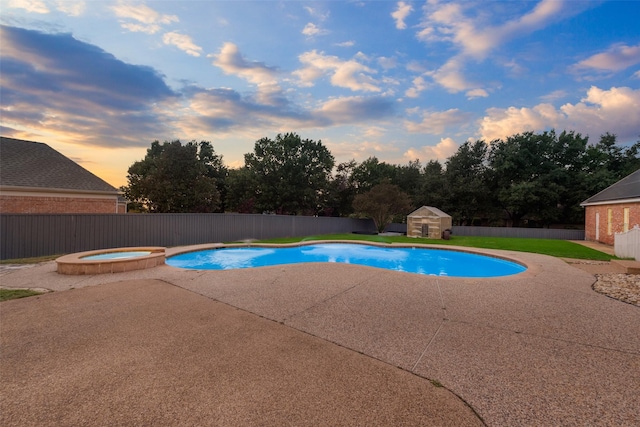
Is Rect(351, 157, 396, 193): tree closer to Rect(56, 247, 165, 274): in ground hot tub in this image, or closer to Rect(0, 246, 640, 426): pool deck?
Rect(56, 247, 165, 274): in ground hot tub

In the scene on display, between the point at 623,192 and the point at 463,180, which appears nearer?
the point at 623,192

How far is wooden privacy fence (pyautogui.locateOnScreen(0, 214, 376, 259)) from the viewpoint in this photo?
1078cm

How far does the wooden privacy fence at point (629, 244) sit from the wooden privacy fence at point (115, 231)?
57.1 ft

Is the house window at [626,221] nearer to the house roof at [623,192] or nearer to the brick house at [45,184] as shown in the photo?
the house roof at [623,192]

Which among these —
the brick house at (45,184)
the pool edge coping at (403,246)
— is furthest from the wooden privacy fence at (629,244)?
the brick house at (45,184)

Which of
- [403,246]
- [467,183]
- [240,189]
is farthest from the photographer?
[240,189]

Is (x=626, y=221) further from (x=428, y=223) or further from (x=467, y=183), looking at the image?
(x=467, y=183)

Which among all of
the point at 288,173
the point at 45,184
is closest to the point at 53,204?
the point at 45,184

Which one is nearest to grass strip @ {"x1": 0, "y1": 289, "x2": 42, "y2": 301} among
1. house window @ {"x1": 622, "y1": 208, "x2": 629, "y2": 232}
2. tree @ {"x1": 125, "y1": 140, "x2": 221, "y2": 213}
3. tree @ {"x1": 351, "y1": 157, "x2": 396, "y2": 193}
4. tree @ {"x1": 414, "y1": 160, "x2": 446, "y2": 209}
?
tree @ {"x1": 125, "y1": 140, "x2": 221, "y2": 213}

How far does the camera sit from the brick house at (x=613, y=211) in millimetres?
14352

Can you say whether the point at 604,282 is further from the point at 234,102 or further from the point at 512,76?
the point at 234,102

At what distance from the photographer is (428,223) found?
20.9m

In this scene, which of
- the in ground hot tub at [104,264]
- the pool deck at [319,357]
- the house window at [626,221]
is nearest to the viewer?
the pool deck at [319,357]

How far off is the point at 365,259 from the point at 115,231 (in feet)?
37.4
